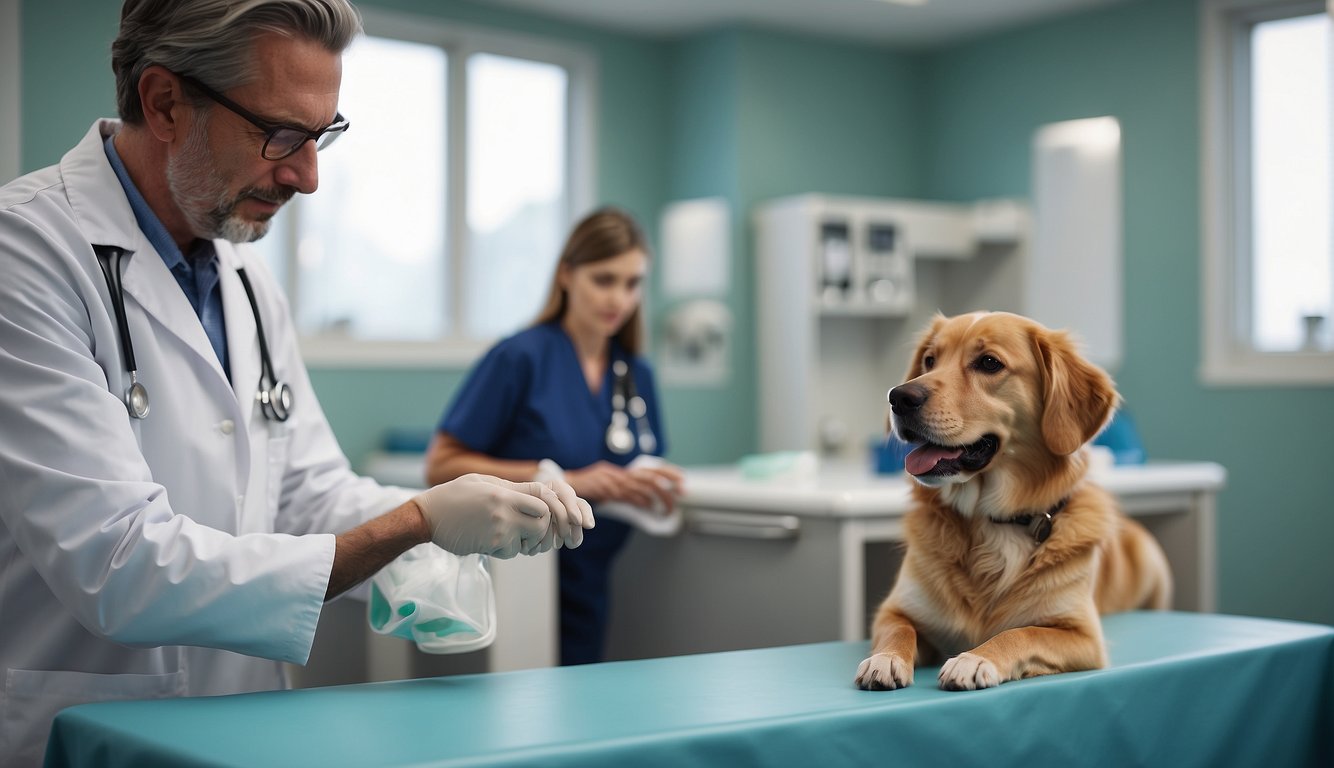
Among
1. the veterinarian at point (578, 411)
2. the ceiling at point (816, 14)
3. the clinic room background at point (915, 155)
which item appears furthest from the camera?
the ceiling at point (816, 14)

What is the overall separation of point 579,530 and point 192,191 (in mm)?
598

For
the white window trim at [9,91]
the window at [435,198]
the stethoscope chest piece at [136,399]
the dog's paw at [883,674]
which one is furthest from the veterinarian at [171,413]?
the window at [435,198]

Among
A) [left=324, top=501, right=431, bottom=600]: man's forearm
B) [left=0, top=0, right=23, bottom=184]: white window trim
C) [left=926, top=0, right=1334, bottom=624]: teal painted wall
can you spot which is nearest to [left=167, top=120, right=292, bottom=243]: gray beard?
[left=324, top=501, right=431, bottom=600]: man's forearm

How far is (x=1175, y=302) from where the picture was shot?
461 centimetres

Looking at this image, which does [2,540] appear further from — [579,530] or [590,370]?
[590,370]

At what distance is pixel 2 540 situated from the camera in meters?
1.28

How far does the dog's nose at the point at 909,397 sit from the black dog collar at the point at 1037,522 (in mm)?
170

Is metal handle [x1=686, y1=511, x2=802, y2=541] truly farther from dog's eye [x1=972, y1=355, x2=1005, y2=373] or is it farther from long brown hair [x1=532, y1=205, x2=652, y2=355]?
dog's eye [x1=972, y1=355, x2=1005, y2=373]

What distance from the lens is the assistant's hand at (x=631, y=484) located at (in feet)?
7.84

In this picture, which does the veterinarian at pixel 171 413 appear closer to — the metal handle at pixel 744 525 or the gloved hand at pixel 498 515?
the gloved hand at pixel 498 515

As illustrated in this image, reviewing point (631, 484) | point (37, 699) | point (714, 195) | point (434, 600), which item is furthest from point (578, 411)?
point (714, 195)

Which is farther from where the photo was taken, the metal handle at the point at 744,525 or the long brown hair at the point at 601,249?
the long brown hair at the point at 601,249

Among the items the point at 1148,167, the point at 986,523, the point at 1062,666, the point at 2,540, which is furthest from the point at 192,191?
the point at 1148,167

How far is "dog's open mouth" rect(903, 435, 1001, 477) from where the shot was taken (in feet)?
4.65
